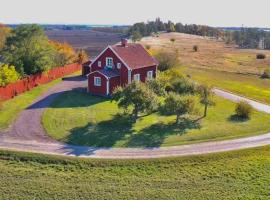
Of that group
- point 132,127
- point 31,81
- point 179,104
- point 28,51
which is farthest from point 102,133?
point 28,51

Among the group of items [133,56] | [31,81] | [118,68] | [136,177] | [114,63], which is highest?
[133,56]

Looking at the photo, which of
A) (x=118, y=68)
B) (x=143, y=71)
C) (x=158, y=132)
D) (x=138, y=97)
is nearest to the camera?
(x=158, y=132)

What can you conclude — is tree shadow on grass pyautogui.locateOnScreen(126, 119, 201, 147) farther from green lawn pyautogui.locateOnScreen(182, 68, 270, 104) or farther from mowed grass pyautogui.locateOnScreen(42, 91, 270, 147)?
green lawn pyautogui.locateOnScreen(182, 68, 270, 104)

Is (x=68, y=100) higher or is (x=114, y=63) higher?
(x=114, y=63)

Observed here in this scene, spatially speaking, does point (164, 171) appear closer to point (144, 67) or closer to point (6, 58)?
point (144, 67)

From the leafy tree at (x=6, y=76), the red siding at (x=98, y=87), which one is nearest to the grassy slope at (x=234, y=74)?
the red siding at (x=98, y=87)

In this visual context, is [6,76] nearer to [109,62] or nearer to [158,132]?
[109,62]
